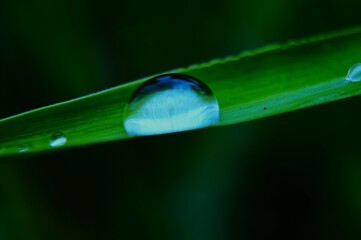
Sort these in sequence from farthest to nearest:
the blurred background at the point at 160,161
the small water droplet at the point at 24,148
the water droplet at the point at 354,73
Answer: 1. the blurred background at the point at 160,161
2. the water droplet at the point at 354,73
3. the small water droplet at the point at 24,148

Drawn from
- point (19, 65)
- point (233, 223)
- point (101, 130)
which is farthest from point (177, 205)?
point (19, 65)

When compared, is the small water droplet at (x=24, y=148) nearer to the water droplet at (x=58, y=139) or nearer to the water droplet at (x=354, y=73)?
the water droplet at (x=58, y=139)

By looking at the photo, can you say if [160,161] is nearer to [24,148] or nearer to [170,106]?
[170,106]

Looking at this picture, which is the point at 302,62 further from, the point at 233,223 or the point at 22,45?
the point at 22,45

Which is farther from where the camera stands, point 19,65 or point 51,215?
point 19,65

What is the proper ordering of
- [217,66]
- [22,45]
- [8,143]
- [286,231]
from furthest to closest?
[22,45], [286,231], [217,66], [8,143]

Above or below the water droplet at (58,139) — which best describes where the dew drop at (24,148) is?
below

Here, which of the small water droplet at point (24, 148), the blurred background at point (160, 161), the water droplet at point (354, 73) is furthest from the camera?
the blurred background at point (160, 161)

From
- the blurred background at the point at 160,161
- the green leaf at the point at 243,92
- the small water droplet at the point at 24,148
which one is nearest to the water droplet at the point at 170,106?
the green leaf at the point at 243,92
